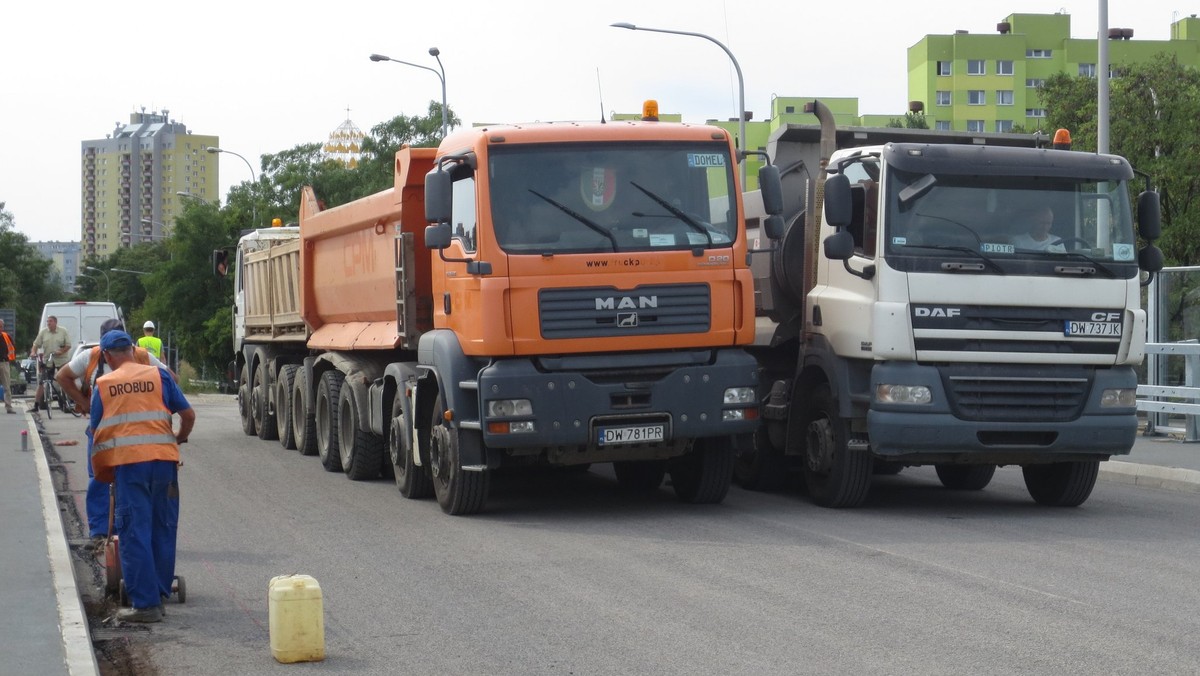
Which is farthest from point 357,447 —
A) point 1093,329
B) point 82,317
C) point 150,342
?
point 82,317

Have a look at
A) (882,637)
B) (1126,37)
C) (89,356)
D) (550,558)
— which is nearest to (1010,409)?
(550,558)

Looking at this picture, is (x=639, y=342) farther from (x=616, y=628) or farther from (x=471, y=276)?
(x=616, y=628)

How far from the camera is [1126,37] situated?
9000 cm

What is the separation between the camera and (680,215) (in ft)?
39.8

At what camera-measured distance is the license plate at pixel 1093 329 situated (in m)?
12.0

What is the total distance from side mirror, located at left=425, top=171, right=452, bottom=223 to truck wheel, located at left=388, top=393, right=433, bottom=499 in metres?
2.28

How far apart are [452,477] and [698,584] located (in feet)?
12.6

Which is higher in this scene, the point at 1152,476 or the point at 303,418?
the point at 303,418

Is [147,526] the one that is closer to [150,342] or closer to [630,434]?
[630,434]

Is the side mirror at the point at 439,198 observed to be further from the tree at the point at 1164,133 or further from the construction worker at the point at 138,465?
the tree at the point at 1164,133

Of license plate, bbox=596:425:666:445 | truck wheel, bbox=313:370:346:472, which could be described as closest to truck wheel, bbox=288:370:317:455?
truck wheel, bbox=313:370:346:472

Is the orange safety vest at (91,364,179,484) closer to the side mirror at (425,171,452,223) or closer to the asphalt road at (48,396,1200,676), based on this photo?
the asphalt road at (48,396,1200,676)

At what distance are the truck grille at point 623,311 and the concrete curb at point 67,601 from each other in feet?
12.3

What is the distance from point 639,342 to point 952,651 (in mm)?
5271
